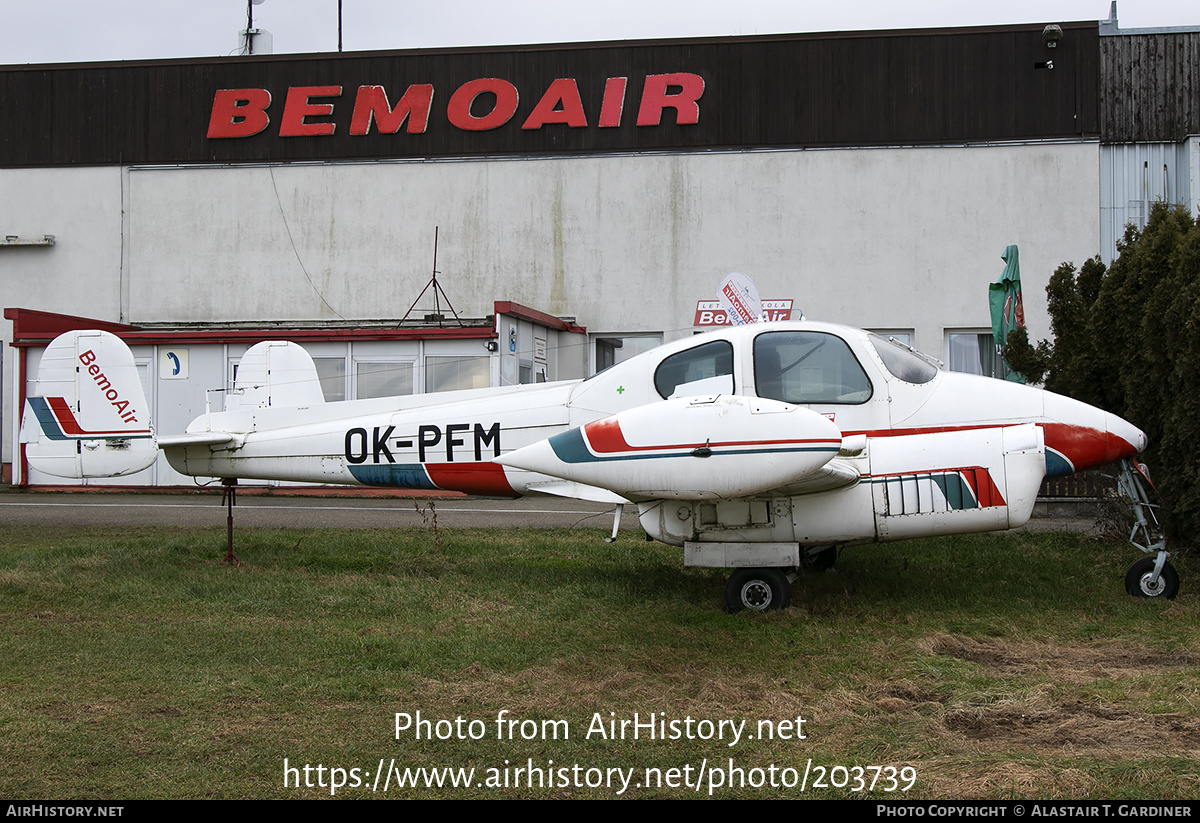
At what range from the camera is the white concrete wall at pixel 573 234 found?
21.4m

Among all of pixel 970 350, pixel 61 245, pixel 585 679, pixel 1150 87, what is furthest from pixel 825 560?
pixel 61 245

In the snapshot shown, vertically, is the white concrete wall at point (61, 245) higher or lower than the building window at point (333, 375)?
Answer: higher

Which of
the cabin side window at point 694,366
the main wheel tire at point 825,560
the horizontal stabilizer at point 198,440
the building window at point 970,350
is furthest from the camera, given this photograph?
the building window at point 970,350

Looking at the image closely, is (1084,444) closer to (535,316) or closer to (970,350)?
(535,316)

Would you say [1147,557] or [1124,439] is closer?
[1124,439]

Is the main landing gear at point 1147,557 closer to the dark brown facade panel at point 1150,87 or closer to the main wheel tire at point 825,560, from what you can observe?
the main wheel tire at point 825,560

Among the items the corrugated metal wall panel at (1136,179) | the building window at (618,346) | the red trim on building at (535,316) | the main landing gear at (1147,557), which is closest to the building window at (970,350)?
the corrugated metal wall panel at (1136,179)

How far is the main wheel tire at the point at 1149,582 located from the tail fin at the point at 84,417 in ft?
27.0

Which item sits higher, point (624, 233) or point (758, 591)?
point (624, 233)

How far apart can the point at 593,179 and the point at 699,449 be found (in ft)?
55.3

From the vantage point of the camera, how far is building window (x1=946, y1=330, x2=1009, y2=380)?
21.3m

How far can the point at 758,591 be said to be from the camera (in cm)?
755

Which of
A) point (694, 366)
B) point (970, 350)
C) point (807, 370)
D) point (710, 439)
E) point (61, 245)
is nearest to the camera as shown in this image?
point (710, 439)

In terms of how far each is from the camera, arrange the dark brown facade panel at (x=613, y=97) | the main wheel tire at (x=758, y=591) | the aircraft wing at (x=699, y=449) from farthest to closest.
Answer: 1. the dark brown facade panel at (x=613, y=97)
2. the main wheel tire at (x=758, y=591)
3. the aircraft wing at (x=699, y=449)
